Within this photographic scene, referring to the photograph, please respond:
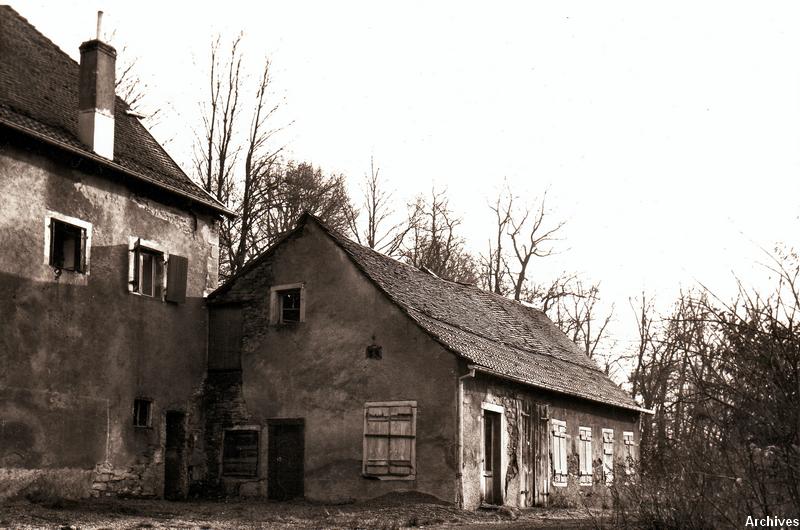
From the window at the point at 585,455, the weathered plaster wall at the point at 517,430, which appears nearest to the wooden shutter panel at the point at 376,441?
the weathered plaster wall at the point at 517,430

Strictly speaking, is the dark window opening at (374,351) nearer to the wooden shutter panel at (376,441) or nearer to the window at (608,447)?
the wooden shutter panel at (376,441)

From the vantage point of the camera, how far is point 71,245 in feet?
58.6

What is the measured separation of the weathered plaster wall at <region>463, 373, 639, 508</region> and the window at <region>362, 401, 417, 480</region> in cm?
105

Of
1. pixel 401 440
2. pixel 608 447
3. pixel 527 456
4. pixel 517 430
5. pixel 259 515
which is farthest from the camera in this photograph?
pixel 608 447

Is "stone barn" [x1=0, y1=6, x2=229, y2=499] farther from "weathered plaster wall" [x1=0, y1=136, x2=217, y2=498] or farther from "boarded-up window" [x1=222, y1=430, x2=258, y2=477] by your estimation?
"boarded-up window" [x1=222, y1=430, x2=258, y2=477]

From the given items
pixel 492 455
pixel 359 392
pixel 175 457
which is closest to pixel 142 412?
pixel 175 457

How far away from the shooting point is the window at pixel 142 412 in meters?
19.0

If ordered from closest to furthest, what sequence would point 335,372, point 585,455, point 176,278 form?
point 335,372
point 176,278
point 585,455

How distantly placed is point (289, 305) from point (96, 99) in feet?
18.8

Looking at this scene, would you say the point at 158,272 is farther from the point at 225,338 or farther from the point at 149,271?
the point at 225,338

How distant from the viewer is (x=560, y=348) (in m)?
27.8

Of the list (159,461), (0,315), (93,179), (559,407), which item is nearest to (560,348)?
(559,407)

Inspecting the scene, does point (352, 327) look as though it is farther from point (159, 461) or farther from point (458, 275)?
point (458, 275)

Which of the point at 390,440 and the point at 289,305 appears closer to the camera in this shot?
the point at 390,440
